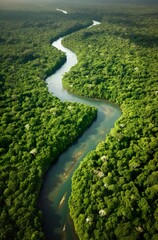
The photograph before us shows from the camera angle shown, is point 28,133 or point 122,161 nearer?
point 122,161

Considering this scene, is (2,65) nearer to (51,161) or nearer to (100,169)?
(51,161)

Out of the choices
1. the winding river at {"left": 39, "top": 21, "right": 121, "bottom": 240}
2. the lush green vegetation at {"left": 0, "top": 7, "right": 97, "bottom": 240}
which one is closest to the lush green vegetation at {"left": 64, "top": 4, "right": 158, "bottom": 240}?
the winding river at {"left": 39, "top": 21, "right": 121, "bottom": 240}

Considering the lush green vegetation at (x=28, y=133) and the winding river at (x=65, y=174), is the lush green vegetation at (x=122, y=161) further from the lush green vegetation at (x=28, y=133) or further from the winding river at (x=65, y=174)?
the lush green vegetation at (x=28, y=133)

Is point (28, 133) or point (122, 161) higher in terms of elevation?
point (122, 161)

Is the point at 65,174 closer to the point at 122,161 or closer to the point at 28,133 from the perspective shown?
the point at 122,161

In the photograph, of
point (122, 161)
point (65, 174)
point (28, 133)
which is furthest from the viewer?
point (28, 133)

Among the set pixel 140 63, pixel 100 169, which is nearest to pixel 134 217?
pixel 100 169

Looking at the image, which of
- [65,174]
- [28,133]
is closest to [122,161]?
[65,174]

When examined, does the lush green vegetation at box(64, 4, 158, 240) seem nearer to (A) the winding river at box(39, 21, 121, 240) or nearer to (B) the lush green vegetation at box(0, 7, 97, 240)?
(A) the winding river at box(39, 21, 121, 240)
